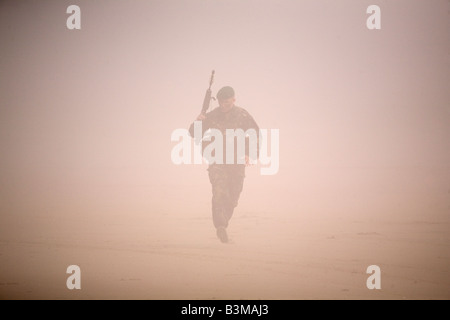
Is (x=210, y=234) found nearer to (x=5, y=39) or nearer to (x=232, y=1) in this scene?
(x=232, y=1)

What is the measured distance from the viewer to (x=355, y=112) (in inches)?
162

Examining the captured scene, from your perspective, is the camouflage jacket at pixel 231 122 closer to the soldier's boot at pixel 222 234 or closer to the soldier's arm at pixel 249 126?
the soldier's arm at pixel 249 126

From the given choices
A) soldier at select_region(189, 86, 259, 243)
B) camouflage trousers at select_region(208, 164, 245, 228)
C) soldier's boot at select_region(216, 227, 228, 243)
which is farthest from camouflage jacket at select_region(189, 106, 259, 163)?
soldier's boot at select_region(216, 227, 228, 243)

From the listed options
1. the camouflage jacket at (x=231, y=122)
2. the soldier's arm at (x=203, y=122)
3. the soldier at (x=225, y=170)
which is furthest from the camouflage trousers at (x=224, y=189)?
the soldier's arm at (x=203, y=122)

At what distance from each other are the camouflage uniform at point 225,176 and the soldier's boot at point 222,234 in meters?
0.04

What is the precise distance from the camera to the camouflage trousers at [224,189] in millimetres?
3801

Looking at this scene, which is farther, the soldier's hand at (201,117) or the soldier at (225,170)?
the soldier's hand at (201,117)

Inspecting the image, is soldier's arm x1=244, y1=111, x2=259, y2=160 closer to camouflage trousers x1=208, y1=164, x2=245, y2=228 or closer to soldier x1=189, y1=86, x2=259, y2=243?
soldier x1=189, y1=86, x2=259, y2=243

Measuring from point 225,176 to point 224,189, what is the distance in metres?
0.13

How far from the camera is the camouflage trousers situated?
3.80 metres

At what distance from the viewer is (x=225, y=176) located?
3812 mm

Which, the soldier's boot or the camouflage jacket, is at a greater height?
the camouflage jacket
